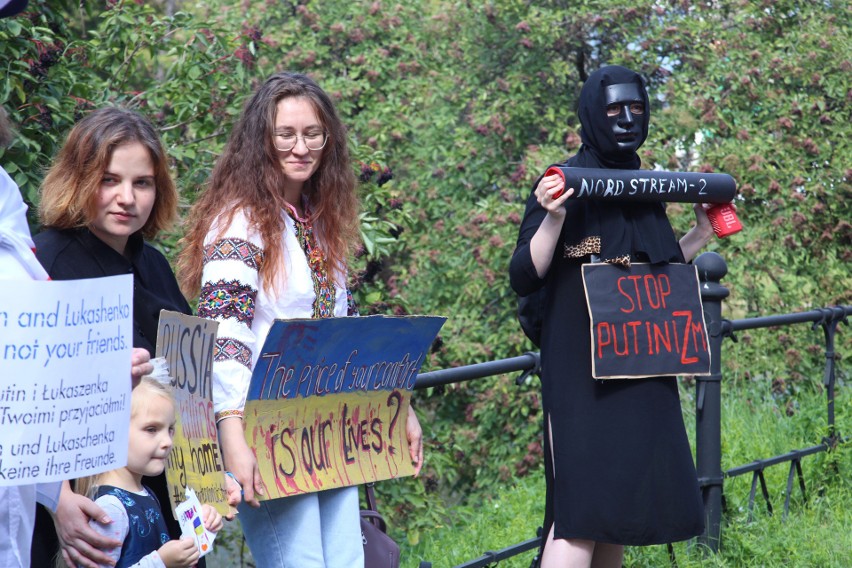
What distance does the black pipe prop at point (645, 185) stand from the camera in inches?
115

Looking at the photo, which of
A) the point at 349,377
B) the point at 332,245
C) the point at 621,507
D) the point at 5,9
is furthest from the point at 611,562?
the point at 5,9

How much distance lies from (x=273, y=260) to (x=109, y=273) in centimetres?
38

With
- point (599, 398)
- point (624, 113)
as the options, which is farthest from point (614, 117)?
point (599, 398)

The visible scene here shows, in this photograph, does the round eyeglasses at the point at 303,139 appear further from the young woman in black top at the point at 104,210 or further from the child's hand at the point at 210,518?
the child's hand at the point at 210,518

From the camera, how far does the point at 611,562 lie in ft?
10.5

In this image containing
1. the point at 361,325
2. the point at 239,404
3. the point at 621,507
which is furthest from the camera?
the point at 621,507

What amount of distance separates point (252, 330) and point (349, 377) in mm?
294

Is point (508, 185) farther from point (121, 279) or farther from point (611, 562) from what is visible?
point (121, 279)

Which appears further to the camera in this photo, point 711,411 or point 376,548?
point 711,411

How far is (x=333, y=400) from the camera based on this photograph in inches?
107

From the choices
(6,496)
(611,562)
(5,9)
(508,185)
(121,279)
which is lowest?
(611,562)

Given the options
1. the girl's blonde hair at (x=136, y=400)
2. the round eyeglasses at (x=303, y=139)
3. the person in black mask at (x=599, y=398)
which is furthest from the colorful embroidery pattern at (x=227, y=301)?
the person in black mask at (x=599, y=398)

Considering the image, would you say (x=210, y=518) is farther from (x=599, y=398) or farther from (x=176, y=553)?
(x=599, y=398)

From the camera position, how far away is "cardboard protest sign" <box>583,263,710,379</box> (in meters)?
3.02
